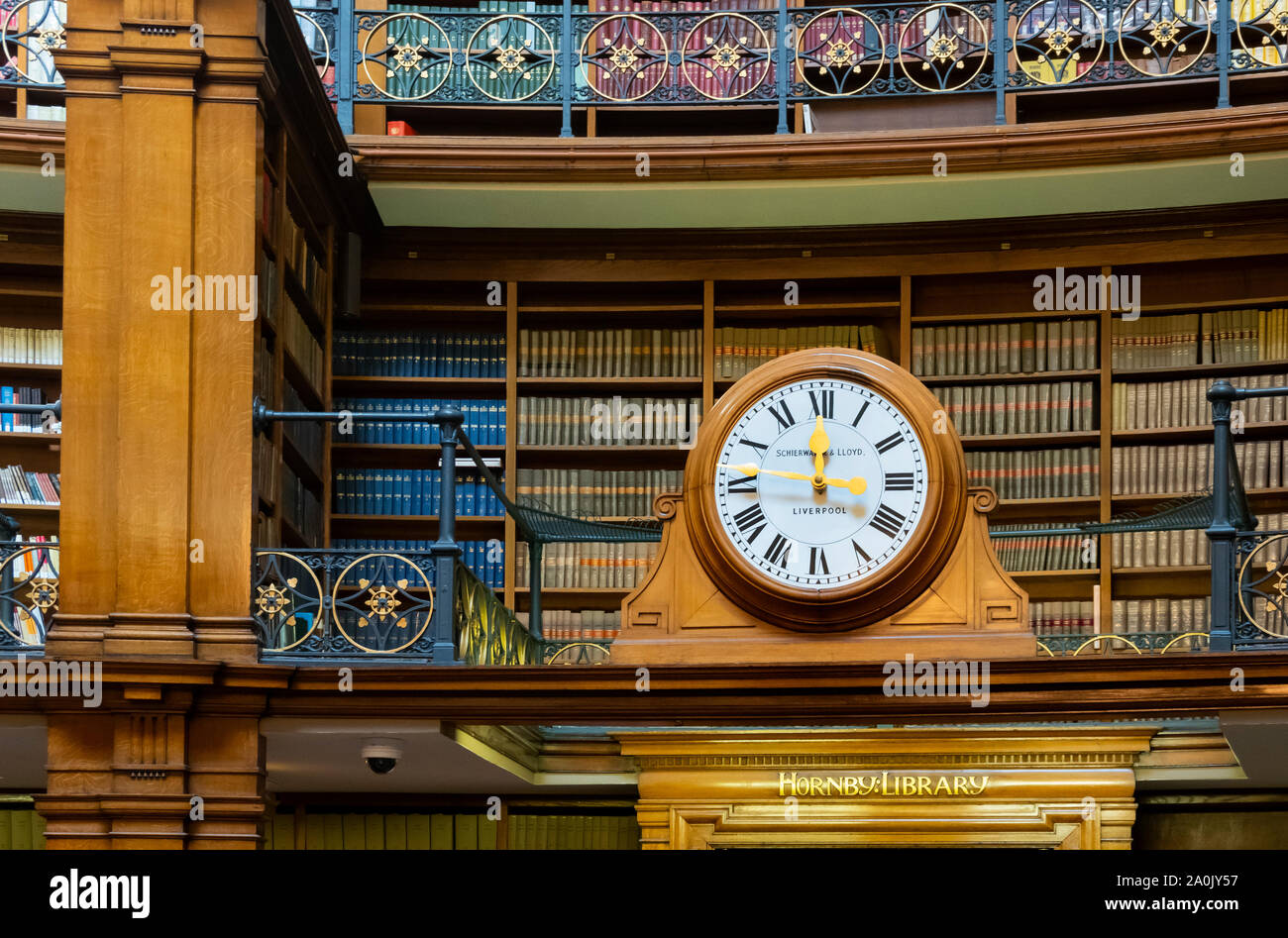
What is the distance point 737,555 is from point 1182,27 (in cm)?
358

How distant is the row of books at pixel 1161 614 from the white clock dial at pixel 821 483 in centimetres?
241

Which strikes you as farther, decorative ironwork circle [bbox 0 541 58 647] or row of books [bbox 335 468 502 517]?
row of books [bbox 335 468 502 517]

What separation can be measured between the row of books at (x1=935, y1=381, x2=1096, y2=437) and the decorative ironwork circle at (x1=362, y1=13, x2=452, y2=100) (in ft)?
7.86

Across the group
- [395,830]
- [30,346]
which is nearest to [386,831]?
[395,830]

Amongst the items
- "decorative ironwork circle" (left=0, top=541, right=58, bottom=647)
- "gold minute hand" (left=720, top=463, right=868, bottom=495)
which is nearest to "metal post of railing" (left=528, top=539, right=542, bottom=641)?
"gold minute hand" (left=720, top=463, right=868, bottom=495)

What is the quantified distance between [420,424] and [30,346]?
1505mm

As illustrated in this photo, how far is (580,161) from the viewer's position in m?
7.24

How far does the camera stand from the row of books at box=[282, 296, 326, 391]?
21.2ft

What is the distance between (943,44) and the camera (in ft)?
23.9

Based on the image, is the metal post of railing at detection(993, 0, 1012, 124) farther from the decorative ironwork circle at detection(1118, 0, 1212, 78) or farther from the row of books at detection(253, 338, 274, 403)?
the row of books at detection(253, 338, 274, 403)

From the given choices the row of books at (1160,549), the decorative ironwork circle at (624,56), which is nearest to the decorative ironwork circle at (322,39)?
the decorative ironwork circle at (624,56)

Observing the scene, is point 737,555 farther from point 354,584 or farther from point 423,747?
point 354,584
